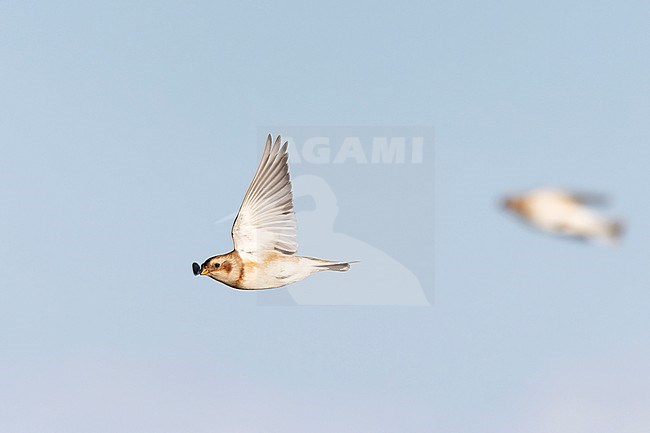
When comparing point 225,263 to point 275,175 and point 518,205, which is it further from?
point 518,205

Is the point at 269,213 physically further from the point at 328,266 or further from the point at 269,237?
the point at 328,266

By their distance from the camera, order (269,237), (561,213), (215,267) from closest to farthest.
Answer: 1. (561,213)
2. (215,267)
3. (269,237)

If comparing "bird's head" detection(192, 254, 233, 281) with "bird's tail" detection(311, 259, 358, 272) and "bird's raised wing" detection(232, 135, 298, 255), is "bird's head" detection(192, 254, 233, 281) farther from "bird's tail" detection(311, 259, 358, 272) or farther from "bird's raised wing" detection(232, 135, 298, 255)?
"bird's tail" detection(311, 259, 358, 272)

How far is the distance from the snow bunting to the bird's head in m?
5.99

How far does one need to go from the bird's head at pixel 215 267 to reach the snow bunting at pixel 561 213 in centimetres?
599

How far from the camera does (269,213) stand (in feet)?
30.8

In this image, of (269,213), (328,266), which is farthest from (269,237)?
(328,266)

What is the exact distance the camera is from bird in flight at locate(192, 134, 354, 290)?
29.6 feet

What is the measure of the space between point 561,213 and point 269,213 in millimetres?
6567

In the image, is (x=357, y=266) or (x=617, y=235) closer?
(x=617, y=235)

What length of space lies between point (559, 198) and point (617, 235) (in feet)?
0.90

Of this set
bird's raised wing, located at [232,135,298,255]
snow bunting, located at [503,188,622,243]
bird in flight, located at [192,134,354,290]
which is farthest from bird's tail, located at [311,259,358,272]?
snow bunting, located at [503,188,622,243]

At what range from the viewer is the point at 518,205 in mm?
3014

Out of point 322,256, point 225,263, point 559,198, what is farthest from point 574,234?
point 322,256
